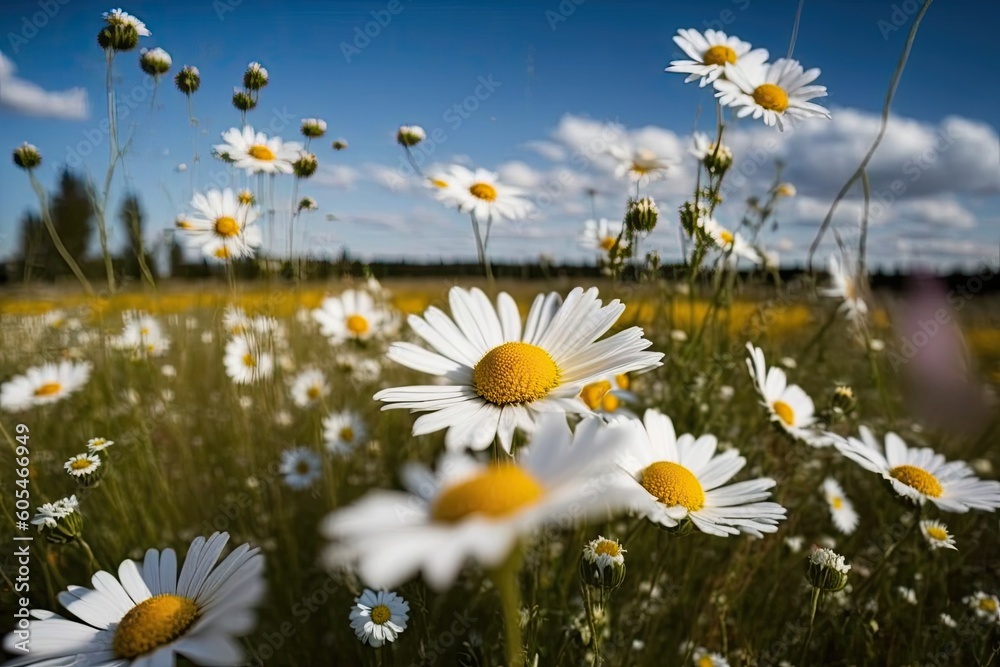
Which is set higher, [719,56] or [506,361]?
[719,56]

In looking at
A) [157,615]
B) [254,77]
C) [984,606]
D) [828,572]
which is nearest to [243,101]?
[254,77]

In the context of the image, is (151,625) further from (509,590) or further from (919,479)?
(919,479)

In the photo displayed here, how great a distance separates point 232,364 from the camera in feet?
7.67

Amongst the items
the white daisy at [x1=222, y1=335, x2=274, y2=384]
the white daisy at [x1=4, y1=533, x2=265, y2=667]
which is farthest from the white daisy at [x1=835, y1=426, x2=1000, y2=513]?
the white daisy at [x1=222, y1=335, x2=274, y2=384]

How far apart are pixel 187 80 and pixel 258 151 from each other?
0.27 meters

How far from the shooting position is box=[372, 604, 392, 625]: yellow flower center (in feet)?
3.25

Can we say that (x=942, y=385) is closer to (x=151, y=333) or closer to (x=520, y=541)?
(x=520, y=541)

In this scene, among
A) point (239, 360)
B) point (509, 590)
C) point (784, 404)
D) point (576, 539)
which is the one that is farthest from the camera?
point (239, 360)

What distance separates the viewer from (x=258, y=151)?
1831 millimetres

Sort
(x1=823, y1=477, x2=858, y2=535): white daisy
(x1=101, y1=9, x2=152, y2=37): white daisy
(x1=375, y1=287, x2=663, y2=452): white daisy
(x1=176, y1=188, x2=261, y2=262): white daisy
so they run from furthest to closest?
(x1=176, y1=188, x2=261, y2=262): white daisy → (x1=823, y1=477, x2=858, y2=535): white daisy → (x1=101, y1=9, x2=152, y2=37): white daisy → (x1=375, y1=287, x2=663, y2=452): white daisy

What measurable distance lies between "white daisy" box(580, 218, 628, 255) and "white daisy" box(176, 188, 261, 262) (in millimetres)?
1118

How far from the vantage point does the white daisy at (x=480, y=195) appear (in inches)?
64.2

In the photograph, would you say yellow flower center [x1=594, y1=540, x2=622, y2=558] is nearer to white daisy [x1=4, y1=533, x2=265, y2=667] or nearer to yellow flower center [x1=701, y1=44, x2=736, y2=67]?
white daisy [x1=4, y1=533, x2=265, y2=667]

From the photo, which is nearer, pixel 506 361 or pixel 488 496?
pixel 488 496
